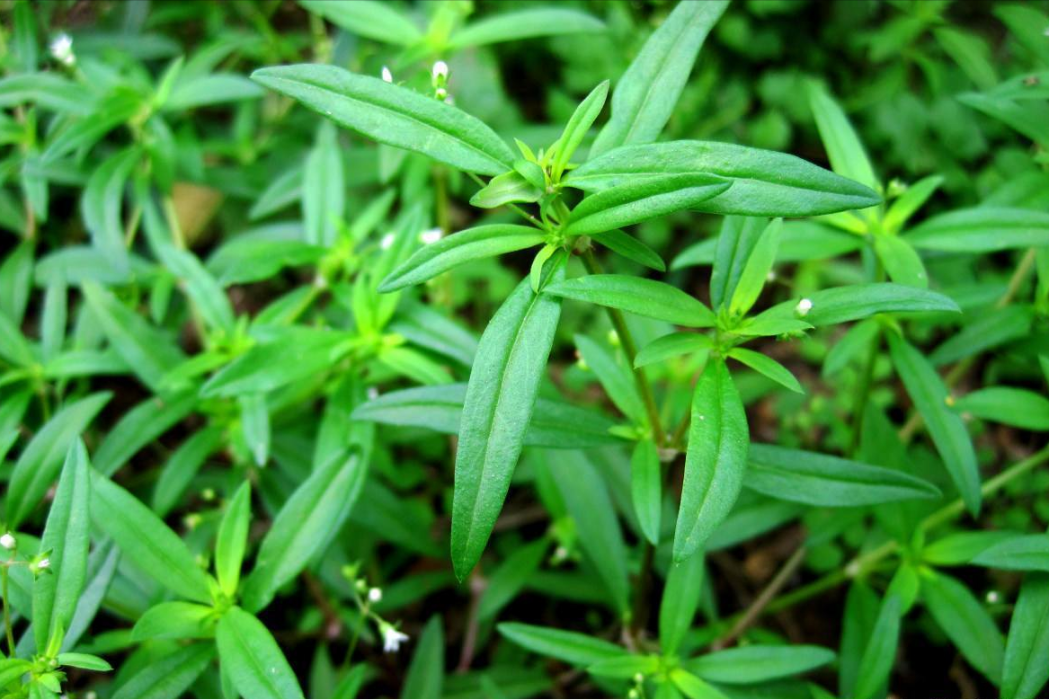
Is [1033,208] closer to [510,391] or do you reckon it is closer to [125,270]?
[510,391]

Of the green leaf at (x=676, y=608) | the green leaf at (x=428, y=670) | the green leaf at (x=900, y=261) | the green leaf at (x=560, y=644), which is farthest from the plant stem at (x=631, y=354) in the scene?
the green leaf at (x=428, y=670)

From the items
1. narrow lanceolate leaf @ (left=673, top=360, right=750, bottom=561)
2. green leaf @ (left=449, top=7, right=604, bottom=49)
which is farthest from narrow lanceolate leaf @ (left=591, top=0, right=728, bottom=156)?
green leaf @ (left=449, top=7, right=604, bottom=49)

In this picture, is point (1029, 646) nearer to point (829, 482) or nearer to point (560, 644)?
point (829, 482)

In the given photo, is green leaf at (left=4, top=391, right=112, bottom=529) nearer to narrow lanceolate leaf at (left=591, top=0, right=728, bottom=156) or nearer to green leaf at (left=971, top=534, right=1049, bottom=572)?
narrow lanceolate leaf at (left=591, top=0, right=728, bottom=156)

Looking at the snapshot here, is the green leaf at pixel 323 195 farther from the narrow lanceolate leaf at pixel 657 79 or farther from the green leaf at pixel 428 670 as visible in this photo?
the green leaf at pixel 428 670

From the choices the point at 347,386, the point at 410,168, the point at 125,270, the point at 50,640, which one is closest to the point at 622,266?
the point at 410,168

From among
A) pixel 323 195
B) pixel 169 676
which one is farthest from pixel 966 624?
pixel 323 195
